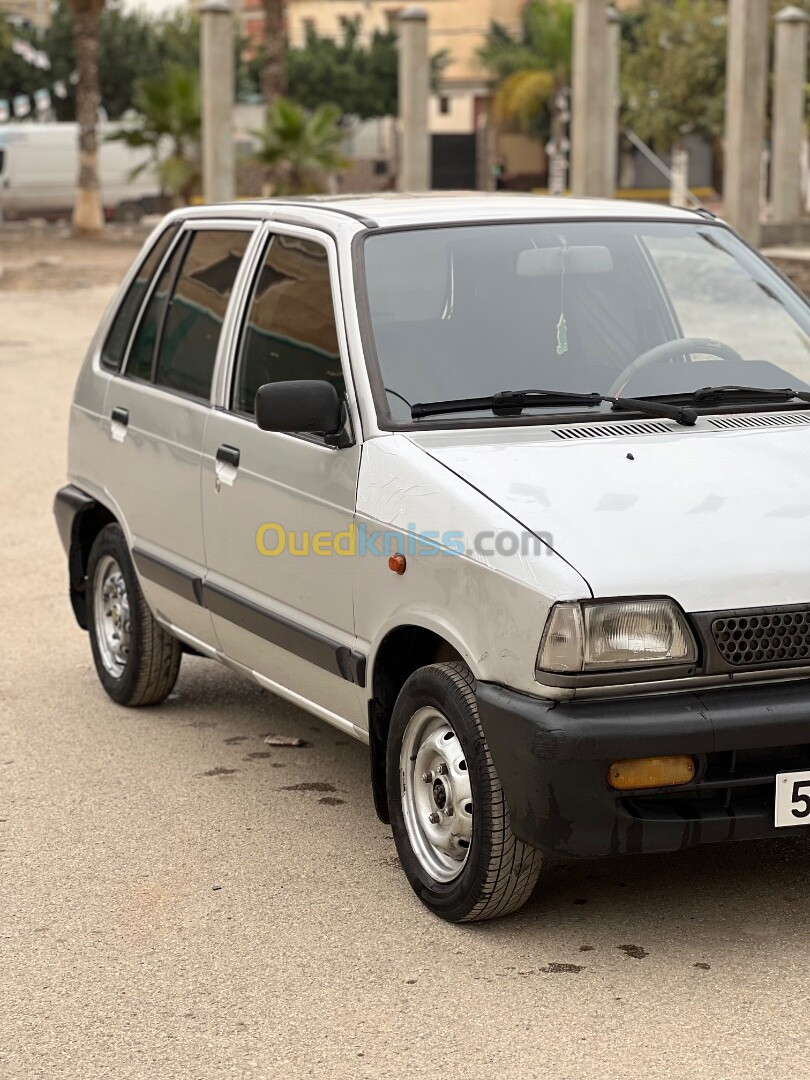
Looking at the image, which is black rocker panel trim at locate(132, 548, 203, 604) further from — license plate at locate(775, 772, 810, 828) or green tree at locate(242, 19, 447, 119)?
green tree at locate(242, 19, 447, 119)

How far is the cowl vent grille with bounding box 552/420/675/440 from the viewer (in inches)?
183

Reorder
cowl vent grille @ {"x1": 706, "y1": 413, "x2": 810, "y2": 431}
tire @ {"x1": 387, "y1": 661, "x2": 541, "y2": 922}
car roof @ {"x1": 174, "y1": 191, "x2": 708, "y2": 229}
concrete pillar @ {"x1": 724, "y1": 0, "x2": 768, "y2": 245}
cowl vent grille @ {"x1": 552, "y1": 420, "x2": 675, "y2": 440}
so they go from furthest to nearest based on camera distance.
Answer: concrete pillar @ {"x1": 724, "y1": 0, "x2": 768, "y2": 245}
car roof @ {"x1": 174, "y1": 191, "x2": 708, "y2": 229}
cowl vent grille @ {"x1": 706, "y1": 413, "x2": 810, "y2": 431}
cowl vent grille @ {"x1": 552, "y1": 420, "x2": 675, "y2": 440}
tire @ {"x1": 387, "y1": 661, "x2": 541, "y2": 922}

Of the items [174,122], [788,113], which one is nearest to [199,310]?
[788,113]

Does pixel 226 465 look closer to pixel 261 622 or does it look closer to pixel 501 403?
pixel 261 622

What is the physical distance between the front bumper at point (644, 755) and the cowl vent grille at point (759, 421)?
3.07 ft

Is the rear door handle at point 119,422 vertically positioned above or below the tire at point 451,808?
above

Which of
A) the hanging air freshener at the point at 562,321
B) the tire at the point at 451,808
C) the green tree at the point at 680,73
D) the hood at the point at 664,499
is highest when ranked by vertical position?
the green tree at the point at 680,73

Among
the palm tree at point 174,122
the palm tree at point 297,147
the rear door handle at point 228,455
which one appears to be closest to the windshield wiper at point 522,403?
the rear door handle at point 228,455

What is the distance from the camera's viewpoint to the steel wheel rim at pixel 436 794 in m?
4.42

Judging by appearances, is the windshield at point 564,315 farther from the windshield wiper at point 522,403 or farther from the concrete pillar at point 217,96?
the concrete pillar at point 217,96

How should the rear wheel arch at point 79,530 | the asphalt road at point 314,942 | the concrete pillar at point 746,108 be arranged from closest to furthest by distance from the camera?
the asphalt road at point 314,942 → the rear wheel arch at point 79,530 → the concrete pillar at point 746,108

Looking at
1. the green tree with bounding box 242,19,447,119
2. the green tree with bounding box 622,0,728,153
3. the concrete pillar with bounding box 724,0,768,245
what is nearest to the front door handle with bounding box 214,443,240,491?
the concrete pillar with bounding box 724,0,768,245

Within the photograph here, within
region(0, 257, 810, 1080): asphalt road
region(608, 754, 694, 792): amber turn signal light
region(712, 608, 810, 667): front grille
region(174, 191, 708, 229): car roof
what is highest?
region(174, 191, 708, 229): car roof

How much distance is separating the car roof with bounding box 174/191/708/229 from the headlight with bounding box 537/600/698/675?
6.00 feet
